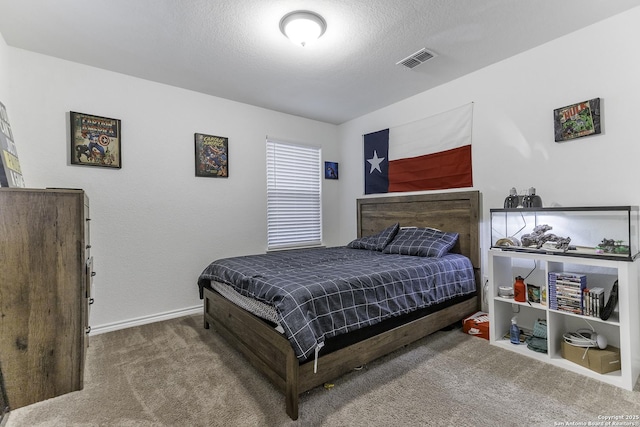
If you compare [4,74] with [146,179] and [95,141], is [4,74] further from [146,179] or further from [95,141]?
[146,179]

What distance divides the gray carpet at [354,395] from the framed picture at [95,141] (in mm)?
1733

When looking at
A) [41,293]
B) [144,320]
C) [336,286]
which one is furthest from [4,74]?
[336,286]

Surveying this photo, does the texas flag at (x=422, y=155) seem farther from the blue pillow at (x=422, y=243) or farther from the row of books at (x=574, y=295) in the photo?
the row of books at (x=574, y=295)

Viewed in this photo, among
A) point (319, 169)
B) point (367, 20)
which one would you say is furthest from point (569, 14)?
point (319, 169)

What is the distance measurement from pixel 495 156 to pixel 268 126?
2.74m

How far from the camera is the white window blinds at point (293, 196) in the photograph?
13.2 feet

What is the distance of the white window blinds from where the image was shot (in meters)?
4.01

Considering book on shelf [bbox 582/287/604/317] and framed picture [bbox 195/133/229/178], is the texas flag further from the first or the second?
framed picture [bbox 195/133/229/178]

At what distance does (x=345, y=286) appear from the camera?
189cm

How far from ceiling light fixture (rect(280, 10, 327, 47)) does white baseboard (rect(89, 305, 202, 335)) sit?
9.65 feet

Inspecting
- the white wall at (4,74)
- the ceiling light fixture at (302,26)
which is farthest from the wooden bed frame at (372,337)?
the white wall at (4,74)

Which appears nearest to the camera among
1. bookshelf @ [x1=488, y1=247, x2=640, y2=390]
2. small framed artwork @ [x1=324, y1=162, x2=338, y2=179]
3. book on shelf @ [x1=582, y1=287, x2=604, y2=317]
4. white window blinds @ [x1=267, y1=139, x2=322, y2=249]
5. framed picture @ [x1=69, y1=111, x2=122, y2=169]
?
bookshelf @ [x1=488, y1=247, x2=640, y2=390]

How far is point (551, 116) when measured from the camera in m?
2.49

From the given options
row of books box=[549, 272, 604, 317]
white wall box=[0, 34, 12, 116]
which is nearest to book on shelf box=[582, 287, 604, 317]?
row of books box=[549, 272, 604, 317]
